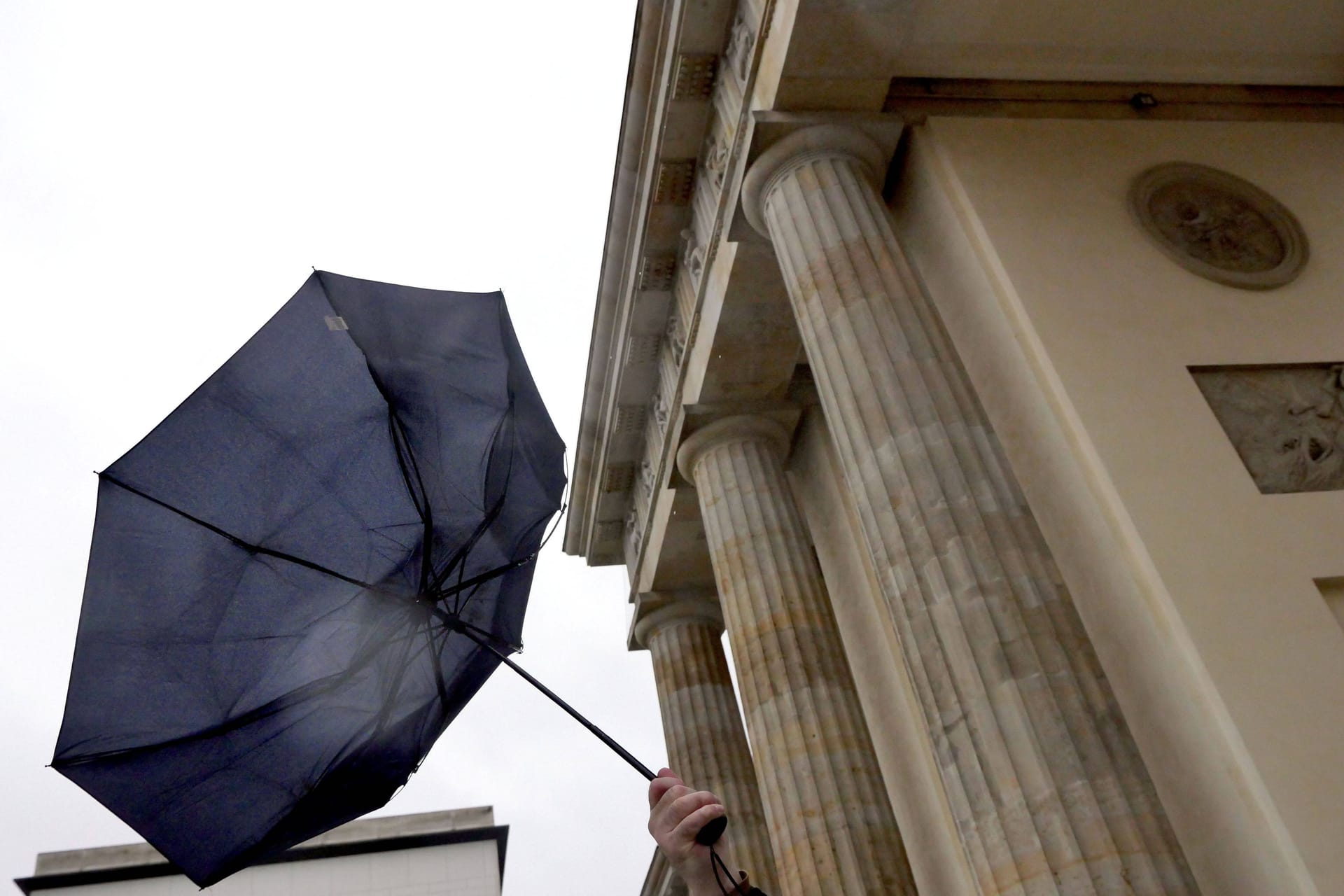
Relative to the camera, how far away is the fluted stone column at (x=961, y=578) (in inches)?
184

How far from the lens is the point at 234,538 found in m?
4.08

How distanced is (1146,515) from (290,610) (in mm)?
4733

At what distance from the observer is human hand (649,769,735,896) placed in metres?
2.01

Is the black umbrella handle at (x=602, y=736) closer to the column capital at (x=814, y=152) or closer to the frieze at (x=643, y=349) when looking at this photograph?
the column capital at (x=814, y=152)

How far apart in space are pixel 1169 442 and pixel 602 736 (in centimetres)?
485

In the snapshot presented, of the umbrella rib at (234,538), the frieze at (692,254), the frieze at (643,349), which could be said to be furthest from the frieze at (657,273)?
the umbrella rib at (234,538)

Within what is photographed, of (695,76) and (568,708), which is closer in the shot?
(568,708)

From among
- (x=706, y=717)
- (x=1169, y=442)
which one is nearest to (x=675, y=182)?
(x=1169, y=442)

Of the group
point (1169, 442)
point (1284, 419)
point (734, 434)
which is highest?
point (734, 434)

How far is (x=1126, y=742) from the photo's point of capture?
16.5ft

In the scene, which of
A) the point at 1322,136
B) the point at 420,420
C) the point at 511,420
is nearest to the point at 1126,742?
the point at 511,420

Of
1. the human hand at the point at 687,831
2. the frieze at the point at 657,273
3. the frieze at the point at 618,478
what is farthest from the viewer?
the frieze at the point at 618,478

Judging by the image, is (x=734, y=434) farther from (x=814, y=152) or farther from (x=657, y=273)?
(x=814, y=152)

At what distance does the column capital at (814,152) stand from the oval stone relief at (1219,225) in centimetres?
205
